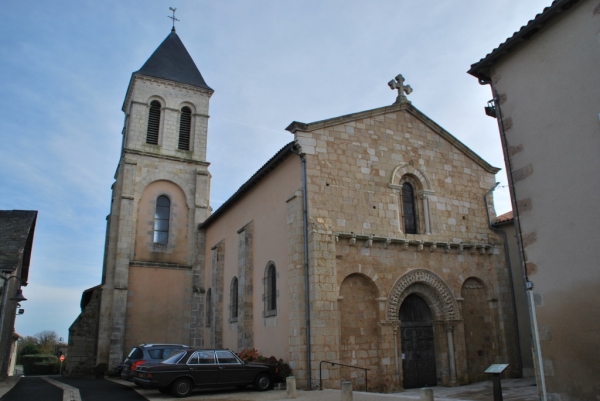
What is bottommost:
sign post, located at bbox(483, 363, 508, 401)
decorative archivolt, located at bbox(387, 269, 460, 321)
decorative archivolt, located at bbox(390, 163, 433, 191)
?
sign post, located at bbox(483, 363, 508, 401)

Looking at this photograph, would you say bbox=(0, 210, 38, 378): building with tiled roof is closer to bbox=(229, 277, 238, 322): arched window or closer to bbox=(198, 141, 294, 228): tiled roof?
bbox=(229, 277, 238, 322): arched window

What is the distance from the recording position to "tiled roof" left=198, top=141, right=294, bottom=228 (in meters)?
15.3

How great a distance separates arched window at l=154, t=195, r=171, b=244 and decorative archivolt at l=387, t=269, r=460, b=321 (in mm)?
13657

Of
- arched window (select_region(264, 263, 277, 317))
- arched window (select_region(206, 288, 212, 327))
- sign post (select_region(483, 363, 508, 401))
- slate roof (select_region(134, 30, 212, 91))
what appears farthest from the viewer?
slate roof (select_region(134, 30, 212, 91))

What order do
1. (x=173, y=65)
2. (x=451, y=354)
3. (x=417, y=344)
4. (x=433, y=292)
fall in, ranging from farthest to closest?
1. (x=173, y=65)
2. (x=433, y=292)
3. (x=417, y=344)
4. (x=451, y=354)

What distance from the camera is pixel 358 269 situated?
46.5 ft

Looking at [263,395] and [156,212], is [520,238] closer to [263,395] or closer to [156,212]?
[263,395]

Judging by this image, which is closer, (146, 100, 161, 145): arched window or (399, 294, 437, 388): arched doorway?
(399, 294, 437, 388): arched doorway

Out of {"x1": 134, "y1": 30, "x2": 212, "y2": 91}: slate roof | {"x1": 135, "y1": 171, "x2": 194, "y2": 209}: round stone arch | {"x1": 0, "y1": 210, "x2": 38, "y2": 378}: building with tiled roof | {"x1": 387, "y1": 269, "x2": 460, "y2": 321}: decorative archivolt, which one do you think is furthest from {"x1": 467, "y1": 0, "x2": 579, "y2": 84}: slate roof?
{"x1": 134, "y1": 30, "x2": 212, "y2": 91}: slate roof

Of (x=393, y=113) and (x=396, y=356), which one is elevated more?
(x=393, y=113)

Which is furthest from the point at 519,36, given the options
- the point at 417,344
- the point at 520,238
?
the point at 417,344

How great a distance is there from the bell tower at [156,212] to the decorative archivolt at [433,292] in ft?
39.3

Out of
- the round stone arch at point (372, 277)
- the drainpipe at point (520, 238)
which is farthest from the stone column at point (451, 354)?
the drainpipe at point (520, 238)

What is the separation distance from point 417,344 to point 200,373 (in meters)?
6.82
